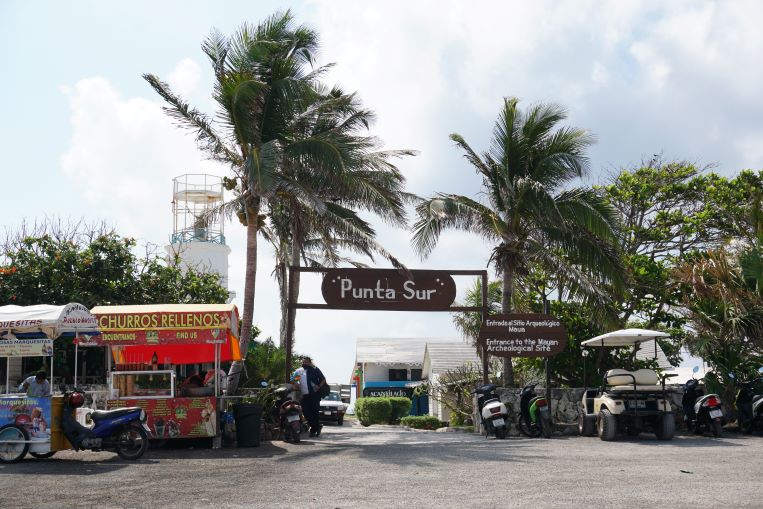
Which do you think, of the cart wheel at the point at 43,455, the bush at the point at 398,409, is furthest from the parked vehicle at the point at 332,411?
the cart wheel at the point at 43,455

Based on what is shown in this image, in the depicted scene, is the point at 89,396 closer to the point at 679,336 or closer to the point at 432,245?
the point at 432,245

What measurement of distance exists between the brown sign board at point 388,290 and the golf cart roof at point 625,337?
363cm

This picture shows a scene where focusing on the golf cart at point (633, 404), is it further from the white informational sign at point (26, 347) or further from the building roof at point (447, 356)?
the building roof at point (447, 356)

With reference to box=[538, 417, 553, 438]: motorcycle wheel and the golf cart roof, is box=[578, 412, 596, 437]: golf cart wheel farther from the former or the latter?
the golf cart roof

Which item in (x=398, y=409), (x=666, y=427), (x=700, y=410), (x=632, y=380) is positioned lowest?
(x=398, y=409)

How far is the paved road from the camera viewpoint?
29.3 feet

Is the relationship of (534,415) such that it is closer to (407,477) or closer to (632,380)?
(632,380)

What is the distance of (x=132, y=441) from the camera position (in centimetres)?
1399

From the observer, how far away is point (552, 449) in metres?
14.8

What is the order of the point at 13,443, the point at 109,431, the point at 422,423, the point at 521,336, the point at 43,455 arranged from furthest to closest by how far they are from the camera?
the point at 422,423 < the point at 521,336 < the point at 43,455 < the point at 109,431 < the point at 13,443

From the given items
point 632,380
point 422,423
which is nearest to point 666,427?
point 632,380

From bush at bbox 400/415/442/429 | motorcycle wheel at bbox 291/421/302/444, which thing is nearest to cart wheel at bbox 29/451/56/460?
motorcycle wheel at bbox 291/421/302/444

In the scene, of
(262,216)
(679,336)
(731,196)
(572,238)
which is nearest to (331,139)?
(262,216)

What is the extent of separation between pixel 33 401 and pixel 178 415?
104 inches
